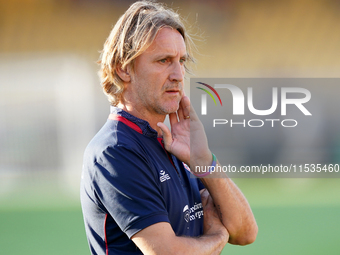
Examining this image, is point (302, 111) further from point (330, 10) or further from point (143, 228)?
point (143, 228)

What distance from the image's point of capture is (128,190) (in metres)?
1.37

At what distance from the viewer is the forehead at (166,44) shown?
66.7 inches

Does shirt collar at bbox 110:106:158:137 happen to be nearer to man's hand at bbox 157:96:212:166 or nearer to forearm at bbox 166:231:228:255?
man's hand at bbox 157:96:212:166

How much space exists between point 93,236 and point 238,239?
0.74 metres

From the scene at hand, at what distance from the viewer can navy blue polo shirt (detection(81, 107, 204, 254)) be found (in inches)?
53.6

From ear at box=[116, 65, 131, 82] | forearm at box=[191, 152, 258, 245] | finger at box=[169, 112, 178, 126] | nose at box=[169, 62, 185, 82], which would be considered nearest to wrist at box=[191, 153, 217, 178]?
forearm at box=[191, 152, 258, 245]

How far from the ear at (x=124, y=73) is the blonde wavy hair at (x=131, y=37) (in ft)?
0.04

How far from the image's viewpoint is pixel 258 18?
6.97 meters

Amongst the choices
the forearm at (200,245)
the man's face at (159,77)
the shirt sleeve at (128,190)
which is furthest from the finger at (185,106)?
the forearm at (200,245)

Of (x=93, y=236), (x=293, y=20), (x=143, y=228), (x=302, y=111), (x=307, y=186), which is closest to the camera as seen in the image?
(x=143, y=228)

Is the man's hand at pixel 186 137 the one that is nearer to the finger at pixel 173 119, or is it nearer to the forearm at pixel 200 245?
the finger at pixel 173 119

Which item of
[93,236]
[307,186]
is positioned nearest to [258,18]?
[307,186]

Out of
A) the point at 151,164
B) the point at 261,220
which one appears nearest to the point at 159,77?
the point at 151,164

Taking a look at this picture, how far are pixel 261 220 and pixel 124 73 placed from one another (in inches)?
147
